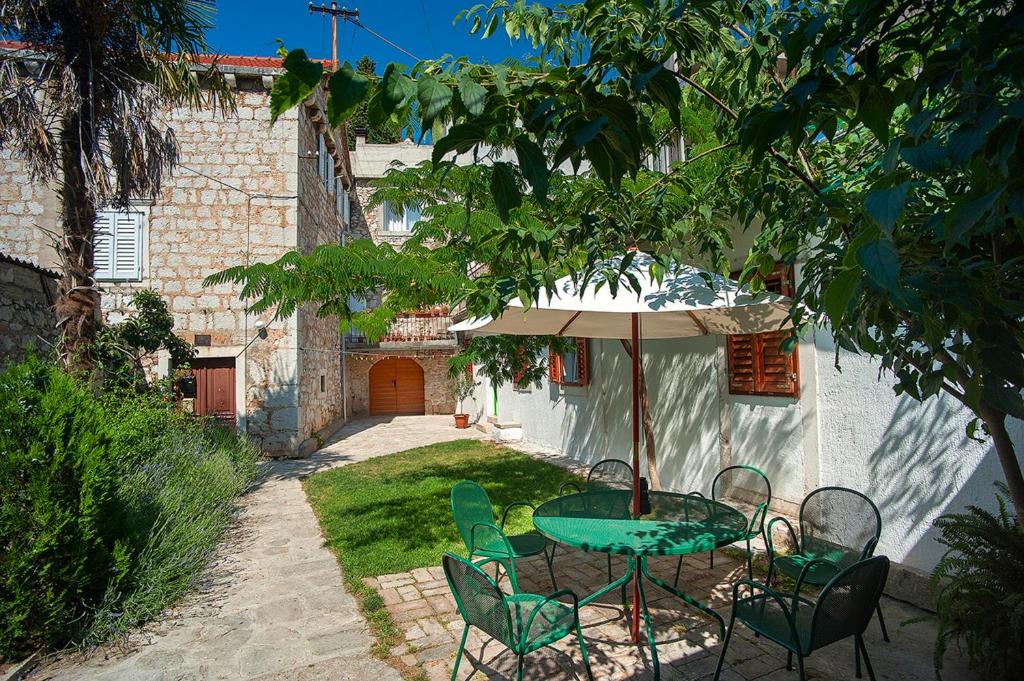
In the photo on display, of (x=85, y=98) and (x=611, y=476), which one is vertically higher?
(x=85, y=98)

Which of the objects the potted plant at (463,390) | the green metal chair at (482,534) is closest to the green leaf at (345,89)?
the green metal chair at (482,534)

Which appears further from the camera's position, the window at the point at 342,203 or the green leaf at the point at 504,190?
the window at the point at 342,203

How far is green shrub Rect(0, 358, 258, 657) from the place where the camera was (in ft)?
11.5

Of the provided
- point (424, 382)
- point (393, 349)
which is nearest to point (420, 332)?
point (393, 349)

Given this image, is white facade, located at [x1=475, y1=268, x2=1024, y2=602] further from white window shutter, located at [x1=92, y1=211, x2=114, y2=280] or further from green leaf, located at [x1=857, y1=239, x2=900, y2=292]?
white window shutter, located at [x1=92, y1=211, x2=114, y2=280]

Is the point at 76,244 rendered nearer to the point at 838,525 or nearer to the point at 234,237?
the point at 234,237

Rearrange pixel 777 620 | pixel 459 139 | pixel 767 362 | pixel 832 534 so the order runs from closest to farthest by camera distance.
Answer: pixel 459 139, pixel 777 620, pixel 832 534, pixel 767 362

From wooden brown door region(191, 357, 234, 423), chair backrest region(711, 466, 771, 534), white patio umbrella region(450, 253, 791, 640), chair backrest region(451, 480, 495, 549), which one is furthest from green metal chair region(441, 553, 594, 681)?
wooden brown door region(191, 357, 234, 423)

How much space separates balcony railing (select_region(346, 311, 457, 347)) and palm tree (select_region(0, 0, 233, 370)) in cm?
1450

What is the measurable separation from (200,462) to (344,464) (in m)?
4.80

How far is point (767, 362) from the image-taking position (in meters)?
5.77

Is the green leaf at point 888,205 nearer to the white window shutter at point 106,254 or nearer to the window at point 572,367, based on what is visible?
the window at point 572,367

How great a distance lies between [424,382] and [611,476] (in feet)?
62.7

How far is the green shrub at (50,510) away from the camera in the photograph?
137 inches
